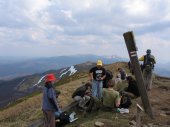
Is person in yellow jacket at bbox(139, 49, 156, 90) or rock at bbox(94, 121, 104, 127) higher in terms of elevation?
person in yellow jacket at bbox(139, 49, 156, 90)

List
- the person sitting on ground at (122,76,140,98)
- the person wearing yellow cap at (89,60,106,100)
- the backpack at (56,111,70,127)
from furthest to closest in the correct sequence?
the person sitting on ground at (122,76,140,98), the person wearing yellow cap at (89,60,106,100), the backpack at (56,111,70,127)

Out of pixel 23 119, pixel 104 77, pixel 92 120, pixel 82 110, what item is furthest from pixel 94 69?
pixel 23 119

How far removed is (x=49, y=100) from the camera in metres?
16.6

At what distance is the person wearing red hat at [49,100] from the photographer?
1644 cm

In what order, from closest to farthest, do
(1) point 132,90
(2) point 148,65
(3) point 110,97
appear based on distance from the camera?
1. (3) point 110,97
2. (1) point 132,90
3. (2) point 148,65

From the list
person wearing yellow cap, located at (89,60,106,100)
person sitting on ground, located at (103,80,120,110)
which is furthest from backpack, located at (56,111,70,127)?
person wearing yellow cap, located at (89,60,106,100)

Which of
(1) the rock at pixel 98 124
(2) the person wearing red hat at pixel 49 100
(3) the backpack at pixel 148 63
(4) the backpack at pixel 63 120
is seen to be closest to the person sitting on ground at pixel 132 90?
(3) the backpack at pixel 148 63

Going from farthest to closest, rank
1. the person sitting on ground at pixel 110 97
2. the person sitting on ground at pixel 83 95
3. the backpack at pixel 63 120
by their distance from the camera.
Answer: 1. the person sitting on ground at pixel 83 95
2. the person sitting on ground at pixel 110 97
3. the backpack at pixel 63 120

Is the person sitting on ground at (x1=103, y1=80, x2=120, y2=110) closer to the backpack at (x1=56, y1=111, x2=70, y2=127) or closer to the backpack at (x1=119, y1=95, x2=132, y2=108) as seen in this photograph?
the backpack at (x1=119, y1=95, x2=132, y2=108)

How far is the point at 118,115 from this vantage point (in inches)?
732

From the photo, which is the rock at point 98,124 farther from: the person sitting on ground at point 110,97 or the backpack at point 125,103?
the backpack at point 125,103

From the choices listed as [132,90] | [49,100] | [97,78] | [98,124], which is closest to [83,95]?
[97,78]

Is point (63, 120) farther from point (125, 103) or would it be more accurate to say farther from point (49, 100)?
point (125, 103)

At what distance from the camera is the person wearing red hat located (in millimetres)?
16438
